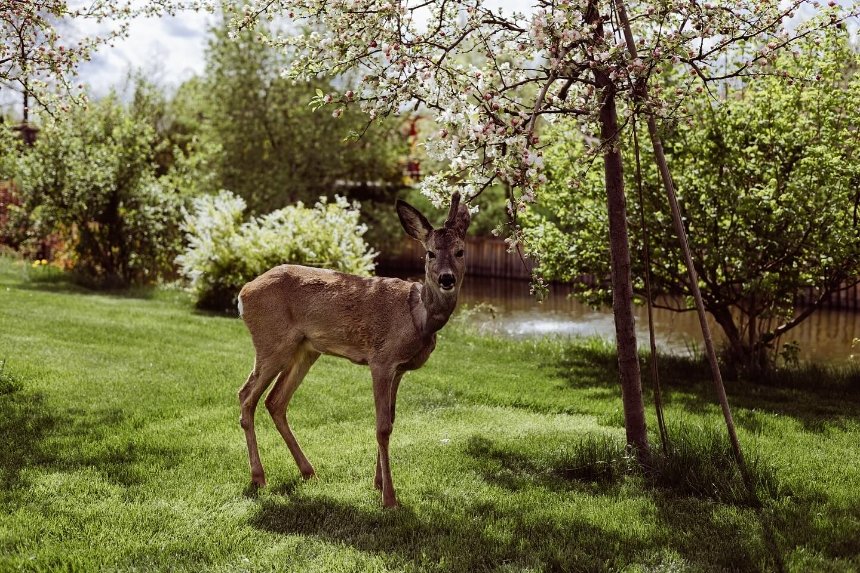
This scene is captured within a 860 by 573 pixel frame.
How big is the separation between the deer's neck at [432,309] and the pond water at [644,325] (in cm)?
893

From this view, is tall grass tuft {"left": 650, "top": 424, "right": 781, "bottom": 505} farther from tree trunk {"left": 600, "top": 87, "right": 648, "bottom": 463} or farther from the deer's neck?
the deer's neck

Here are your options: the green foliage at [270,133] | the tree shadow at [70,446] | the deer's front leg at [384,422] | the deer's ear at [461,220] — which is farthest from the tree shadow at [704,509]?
the green foliage at [270,133]

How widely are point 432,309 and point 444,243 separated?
0.46 metres

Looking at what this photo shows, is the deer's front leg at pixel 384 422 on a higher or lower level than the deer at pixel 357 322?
lower

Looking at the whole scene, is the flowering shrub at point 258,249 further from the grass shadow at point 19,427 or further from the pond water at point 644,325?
the grass shadow at point 19,427

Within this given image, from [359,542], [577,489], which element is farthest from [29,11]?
[577,489]

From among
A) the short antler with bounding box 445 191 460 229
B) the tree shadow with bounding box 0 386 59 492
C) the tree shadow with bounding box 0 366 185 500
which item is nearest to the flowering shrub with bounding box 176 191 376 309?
the tree shadow with bounding box 0 386 59 492

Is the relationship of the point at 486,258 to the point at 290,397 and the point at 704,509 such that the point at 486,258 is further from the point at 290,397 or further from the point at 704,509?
the point at 704,509

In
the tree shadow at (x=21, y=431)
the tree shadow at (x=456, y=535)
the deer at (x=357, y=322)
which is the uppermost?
the deer at (x=357, y=322)

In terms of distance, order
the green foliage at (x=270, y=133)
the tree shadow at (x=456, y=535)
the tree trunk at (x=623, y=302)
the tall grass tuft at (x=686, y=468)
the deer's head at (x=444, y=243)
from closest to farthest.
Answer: the tree shadow at (x=456, y=535), the deer's head at (x=444, y=243), the tall grass tuft at (x=686, y=468), the tree trunk at (x=623, y=302), the green foliage at (x=270, y=133)

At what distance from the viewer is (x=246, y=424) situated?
5.45m

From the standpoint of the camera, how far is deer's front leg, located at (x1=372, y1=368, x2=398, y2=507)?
4.96 meters

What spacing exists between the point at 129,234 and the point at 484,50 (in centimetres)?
1410

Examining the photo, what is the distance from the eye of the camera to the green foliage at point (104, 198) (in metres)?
17.1
